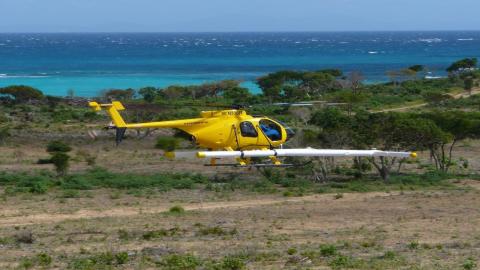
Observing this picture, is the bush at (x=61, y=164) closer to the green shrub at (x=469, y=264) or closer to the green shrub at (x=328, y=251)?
the green shrub at (x=328, y=251)

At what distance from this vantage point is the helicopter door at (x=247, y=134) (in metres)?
23.5

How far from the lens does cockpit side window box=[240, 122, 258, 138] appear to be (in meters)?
23.5

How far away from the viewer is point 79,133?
48.2 metres

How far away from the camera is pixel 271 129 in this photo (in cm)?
2384

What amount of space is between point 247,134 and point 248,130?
0.37ft

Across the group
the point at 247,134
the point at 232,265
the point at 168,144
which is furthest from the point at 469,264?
the point at 168,144

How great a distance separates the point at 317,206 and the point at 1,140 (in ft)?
74.4

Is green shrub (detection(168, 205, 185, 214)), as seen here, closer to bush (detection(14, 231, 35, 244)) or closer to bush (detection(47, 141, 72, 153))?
bush (detection(14, 231, 35, 244))

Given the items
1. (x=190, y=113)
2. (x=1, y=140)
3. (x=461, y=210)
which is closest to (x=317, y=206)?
(x=461, y=210)

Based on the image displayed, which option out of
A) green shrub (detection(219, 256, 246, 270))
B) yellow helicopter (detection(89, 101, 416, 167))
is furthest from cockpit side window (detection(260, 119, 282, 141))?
green shrub (detection(219, 256, 246, 270))

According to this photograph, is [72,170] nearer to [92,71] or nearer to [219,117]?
[219,117]

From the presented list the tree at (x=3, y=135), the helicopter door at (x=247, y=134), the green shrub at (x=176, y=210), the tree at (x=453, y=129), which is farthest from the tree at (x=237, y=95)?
the helicopter door at (x=247, y=134)

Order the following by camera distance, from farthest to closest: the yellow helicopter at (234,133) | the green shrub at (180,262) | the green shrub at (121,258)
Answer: the yellow helicopter at (234,133), the green shrub at (121,258), the green shrub at (180,262)

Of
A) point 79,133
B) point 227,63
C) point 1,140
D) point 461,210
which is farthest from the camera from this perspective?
point 227,63
